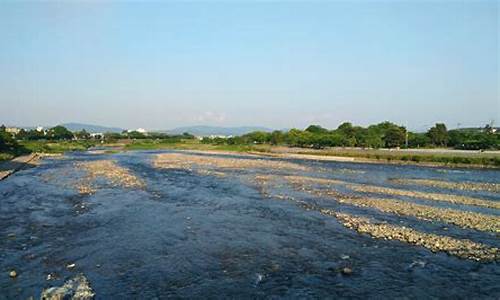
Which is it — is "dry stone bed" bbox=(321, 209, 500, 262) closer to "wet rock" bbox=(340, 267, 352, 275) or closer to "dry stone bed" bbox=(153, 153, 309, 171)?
"wet rock" bbox=(340, 267, 352, 275)

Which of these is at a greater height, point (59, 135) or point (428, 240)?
point (59, 135)

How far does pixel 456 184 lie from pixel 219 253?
25.6m

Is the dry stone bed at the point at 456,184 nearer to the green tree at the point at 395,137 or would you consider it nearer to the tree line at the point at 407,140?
the tree line at the point at 407,140

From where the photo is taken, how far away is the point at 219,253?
1388 cm

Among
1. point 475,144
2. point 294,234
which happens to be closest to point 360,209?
point 294,234

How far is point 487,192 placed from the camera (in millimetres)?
28375

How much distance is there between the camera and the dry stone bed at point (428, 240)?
1373 cm

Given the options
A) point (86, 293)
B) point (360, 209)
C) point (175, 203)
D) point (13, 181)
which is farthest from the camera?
point (13, 181)

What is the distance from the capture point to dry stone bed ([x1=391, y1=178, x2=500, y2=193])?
1183 inches

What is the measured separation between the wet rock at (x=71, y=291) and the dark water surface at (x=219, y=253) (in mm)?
243

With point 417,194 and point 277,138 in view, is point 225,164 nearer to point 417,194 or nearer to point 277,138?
point 417,194

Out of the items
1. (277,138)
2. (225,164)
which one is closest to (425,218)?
(225,164)

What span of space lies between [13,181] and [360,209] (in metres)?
28.3

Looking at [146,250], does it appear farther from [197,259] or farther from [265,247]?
[265,247]
